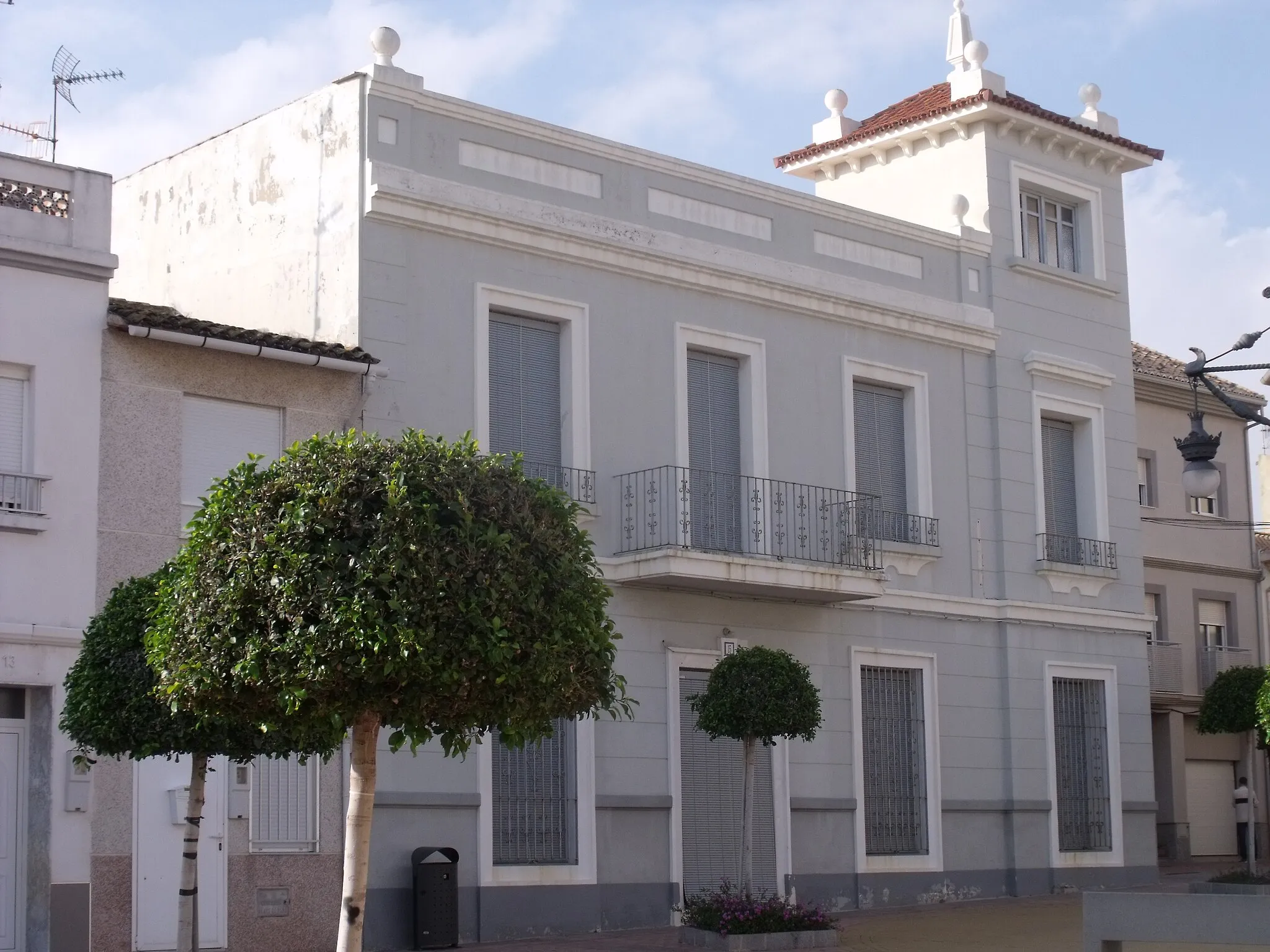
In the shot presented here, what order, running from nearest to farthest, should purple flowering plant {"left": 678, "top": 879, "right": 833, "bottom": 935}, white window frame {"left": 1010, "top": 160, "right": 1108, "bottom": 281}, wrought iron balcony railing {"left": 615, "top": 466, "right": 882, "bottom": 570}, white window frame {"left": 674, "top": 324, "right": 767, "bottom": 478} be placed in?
purple flowering plant {"left": 678, "top": 879, "right": 833, "bottom": 935}
wrought iron balcony railing {"left": 615, "top": 466, "right": 882, "bottom": 570}
white window frame {"left": 674, "top": 324, "right": 767, "bottom": 478}
white window frame {"left": 1010, "top": 160, "right": 1108, "bottom": 281}

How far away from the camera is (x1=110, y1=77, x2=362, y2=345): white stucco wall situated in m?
18.5

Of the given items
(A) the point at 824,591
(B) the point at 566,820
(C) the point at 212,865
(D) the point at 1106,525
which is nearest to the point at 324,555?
(C) the point at 212,865

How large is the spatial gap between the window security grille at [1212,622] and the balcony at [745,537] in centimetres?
1136

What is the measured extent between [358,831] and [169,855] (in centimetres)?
623

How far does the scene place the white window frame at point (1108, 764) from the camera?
23.2m

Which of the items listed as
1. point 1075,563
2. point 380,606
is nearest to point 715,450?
point 1075,563

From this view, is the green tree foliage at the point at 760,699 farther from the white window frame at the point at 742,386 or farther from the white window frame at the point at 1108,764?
the white window frame at the point at 1108,764

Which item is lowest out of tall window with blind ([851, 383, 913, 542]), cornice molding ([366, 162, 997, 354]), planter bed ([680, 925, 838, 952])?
planter bed ([680, 925, 838, 952])

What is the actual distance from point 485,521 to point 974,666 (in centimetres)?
1350

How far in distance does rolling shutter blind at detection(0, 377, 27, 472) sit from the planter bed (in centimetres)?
725

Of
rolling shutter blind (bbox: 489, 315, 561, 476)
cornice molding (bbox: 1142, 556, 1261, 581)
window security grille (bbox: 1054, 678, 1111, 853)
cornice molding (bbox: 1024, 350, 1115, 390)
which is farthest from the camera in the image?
cornice molding (bbox: 1142, 556, 1261, 581)

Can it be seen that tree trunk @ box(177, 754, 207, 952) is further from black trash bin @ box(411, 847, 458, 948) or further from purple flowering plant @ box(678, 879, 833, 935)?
purple flowering plant @ box(678, 879, 833, 935)

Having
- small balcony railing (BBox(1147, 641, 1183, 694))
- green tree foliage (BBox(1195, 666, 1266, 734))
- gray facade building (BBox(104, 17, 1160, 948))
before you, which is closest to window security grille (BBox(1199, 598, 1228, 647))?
small balcony railing (BBox(1147, 641, 1183, 694))

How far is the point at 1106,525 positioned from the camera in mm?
24484
